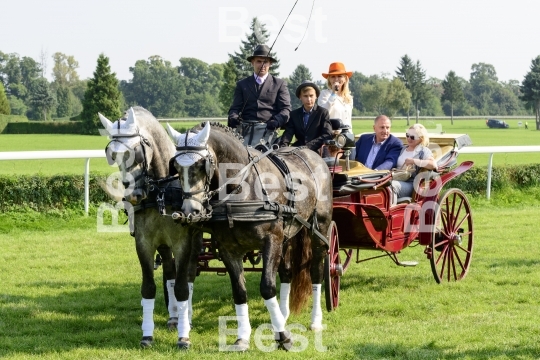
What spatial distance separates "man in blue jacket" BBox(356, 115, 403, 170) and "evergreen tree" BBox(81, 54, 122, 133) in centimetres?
5045

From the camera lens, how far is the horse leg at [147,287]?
20.5 ft

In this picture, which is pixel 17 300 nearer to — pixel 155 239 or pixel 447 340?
pixel 155 239

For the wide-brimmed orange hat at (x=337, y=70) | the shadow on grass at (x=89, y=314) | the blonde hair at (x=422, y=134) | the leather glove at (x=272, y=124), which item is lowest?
the shadow on grass at (x=89, y=314)

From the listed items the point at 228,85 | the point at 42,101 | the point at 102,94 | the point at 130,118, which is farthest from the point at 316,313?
the point at 42,101

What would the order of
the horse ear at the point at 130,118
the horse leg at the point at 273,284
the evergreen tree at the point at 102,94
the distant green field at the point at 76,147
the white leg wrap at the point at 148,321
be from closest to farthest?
the horse ear at the point at 130,118 → the horse leg at the point at 273,284 → the white leg wrap at the point at 148,321 → the distant green field at the point at 76,147 → the evergreen tree at the point at 102,94

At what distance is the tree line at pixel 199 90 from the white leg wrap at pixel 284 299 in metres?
44.1

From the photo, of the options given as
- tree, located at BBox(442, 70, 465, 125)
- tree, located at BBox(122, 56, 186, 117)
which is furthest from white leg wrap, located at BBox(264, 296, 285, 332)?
tree, located at BBox(442, 70, 465, 125)

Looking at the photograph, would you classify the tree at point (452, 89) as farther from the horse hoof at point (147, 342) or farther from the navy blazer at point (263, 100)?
the horse hoof at point (147, 342)

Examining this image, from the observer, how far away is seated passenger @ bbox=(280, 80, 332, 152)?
759 cm

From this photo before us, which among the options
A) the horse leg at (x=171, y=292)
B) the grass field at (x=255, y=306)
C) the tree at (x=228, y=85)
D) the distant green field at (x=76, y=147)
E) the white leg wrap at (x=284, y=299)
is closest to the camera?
the grass field at (x=255, y=306)

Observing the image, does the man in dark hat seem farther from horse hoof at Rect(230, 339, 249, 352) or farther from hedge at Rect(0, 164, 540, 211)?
hedge at Rect(0, 164, 540, 211)

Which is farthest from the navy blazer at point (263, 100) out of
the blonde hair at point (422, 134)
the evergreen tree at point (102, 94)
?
the evergreen tree at point (102, 94)

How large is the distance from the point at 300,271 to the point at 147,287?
1.43 m

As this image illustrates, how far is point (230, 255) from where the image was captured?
602 centimetres
